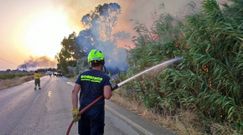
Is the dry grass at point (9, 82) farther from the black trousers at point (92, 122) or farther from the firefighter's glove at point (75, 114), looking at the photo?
the firefighter's glove at point (75, 114)

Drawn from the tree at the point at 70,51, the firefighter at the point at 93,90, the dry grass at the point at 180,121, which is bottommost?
the dry grass at the point at 180,121

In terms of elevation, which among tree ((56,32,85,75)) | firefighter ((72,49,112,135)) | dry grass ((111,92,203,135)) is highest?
tree ((56,32,85,75))

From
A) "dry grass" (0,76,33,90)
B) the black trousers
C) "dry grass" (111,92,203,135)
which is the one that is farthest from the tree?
the black trousers

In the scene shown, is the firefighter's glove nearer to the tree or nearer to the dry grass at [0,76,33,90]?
the dry grass at [0,76,33,90]

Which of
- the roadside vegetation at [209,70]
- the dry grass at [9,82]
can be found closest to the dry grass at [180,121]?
the roadside vegetation at [209,70]

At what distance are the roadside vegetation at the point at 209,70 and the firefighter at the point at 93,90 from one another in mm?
2928

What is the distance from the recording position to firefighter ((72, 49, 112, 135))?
6.13 metres

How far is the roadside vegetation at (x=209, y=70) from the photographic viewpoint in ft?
27.1

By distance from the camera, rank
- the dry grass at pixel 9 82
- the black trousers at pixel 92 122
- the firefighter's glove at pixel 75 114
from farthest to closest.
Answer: the dry grass at pixel 9 82 < the black trousers at pixel 92 122 < the firefighter's glove at pixel 75 114

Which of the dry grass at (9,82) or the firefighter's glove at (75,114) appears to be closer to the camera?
the firefighter's glove at (75,114)

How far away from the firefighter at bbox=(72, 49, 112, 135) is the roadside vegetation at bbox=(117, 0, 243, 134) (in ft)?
9.61

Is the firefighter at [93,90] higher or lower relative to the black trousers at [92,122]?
higher

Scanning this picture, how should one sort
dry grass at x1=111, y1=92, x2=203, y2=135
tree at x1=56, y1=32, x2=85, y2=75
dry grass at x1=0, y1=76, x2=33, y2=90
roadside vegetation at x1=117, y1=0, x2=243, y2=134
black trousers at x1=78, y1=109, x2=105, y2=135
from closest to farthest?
1. black trousers at x1=78, y1=109, x2=105, y2=135
2. roadside vegetation at x1=117, y1=0, x2=243, y2=134
3. dry grass at x1=111, y1=92, x2=203, y2=135
4. dry grass at x1=0, y1=76, x2=33, y2=90
5. tree at x1=56, y1=32, x2=85, y2=75

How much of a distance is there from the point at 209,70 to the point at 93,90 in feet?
12.1
